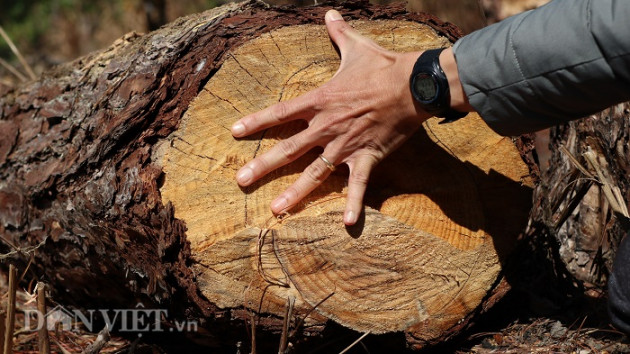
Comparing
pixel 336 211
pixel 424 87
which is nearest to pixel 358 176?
pixel 336 211

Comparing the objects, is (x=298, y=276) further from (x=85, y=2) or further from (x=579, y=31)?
(x=85, y=2)

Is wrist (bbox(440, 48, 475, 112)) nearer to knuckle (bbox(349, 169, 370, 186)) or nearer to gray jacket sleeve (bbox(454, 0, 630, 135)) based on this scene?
gray jacket sleeve (bbox(454, 0, 630, 135))

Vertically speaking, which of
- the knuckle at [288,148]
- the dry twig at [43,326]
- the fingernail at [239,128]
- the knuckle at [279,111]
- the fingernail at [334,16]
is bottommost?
the dry twig at [43,326]

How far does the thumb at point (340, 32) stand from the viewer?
2229mm

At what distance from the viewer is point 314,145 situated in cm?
213

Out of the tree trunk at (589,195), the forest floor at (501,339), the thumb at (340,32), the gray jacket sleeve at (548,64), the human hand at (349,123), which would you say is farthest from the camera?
the tree trunk at (589,195)

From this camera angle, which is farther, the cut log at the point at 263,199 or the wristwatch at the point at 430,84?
the cut log at the point at 263,199

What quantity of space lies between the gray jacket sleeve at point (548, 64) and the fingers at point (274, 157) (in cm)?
54

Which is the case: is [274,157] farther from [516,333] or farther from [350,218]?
[516,333]

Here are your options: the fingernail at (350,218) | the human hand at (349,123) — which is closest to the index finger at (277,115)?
the human hand at (349,123)

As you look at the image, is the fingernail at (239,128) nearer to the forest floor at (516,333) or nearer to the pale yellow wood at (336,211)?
the pale yellow wood at (336,211)

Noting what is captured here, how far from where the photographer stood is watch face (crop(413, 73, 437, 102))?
6.52 feet

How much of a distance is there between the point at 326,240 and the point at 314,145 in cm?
32

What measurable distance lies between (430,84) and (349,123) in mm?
292
